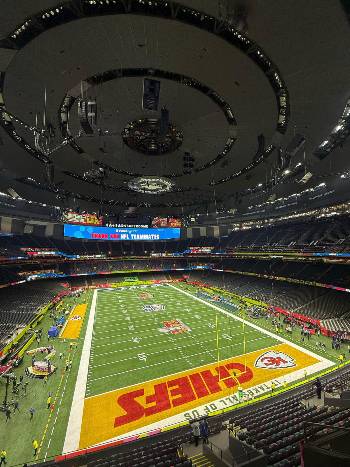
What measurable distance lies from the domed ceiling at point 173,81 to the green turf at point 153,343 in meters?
18.2

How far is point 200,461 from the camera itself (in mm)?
10695

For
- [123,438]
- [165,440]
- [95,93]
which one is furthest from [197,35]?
[123,438]

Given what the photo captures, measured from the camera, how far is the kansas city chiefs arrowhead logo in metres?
21.9

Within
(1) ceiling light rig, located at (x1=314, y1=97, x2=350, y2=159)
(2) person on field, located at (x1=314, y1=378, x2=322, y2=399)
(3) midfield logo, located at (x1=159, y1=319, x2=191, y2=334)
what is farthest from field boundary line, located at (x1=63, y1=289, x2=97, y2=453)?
(1) ceiling light rig, located at (x1=314, y1=97, x2=350, y2=159)

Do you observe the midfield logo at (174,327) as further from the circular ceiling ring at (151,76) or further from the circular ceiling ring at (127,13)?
the circular ceiling ring at (127,13)

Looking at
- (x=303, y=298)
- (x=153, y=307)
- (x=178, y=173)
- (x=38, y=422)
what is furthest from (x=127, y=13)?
(x=303, y=298)

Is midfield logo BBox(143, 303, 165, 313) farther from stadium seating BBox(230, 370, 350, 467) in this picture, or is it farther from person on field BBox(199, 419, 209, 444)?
person on field BBox(199, 419, 209, 444)

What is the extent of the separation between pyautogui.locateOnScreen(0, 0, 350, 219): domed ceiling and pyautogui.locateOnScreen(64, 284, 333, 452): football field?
17848 millimetres

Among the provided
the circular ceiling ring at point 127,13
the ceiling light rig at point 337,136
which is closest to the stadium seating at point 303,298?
the ceiling light rig at point 337,136

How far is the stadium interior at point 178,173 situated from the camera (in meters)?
12.2

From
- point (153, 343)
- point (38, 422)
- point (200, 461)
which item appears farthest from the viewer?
point (153, 343)

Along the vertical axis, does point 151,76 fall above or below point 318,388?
above

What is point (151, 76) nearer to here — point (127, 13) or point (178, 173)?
point (127, 13)

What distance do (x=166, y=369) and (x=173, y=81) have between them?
2272 cm
